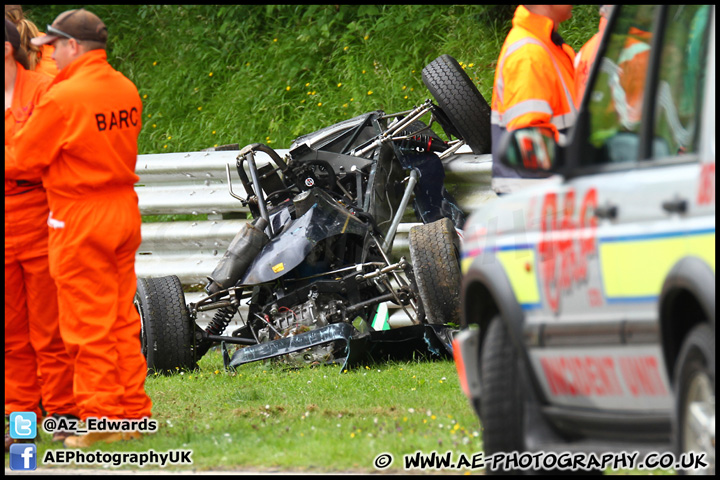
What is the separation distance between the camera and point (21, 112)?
18.9 feet

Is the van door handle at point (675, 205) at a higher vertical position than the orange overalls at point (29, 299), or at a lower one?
higher

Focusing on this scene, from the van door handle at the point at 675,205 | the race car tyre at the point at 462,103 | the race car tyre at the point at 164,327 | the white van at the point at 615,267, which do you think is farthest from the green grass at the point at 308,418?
the race car tyre at the point at 462,103

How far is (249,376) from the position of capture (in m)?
7.65

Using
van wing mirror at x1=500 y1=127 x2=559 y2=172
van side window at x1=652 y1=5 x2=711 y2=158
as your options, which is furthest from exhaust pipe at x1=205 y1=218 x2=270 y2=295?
van side window at x1=652 y1=5 x2=711 y2=158

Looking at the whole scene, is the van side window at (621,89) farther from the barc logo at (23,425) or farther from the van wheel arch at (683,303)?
the barc logo at (23,425)

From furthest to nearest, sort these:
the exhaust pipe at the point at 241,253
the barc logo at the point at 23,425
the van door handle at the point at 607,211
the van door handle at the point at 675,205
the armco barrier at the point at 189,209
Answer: the armco barrier at the point at 189,209
the exhaust pipe at the point at 241,253
the barc logo at the point at 23,425
the van door handle at the point at 607,211
the van door handle at the point at 675,205

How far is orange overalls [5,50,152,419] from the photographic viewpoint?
17.5 feet

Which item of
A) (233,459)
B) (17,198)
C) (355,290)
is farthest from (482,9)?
(233,459)

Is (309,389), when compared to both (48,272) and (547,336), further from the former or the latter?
(547,336)

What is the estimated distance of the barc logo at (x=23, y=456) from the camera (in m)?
5.21

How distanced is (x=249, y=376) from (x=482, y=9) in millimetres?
5247

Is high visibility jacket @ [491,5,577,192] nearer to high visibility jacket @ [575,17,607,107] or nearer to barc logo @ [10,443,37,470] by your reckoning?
high visibility jacket @ [575,17,607,107]

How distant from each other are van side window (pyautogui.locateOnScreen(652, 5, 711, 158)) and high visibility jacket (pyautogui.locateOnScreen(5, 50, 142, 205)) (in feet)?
9.28

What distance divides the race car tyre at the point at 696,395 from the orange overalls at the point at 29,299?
3.54 meters
